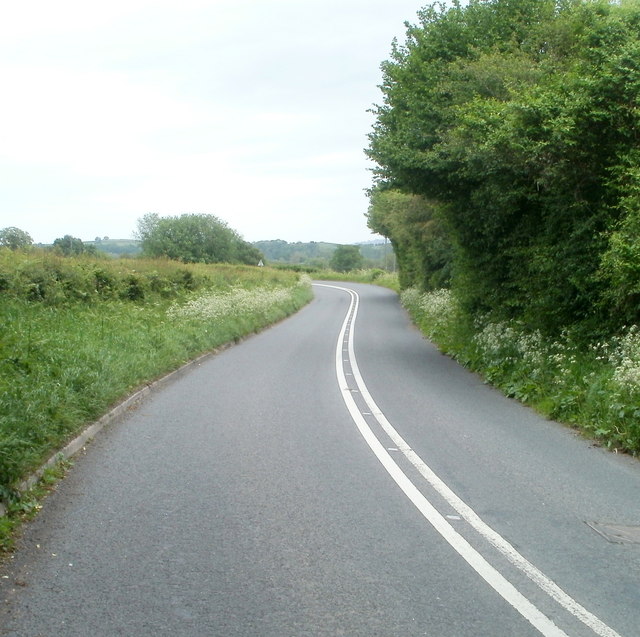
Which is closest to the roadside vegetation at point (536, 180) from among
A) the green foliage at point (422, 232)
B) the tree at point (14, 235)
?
the green foliage at point (422, 232)

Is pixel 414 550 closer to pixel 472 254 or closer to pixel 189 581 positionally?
pixel 189 581

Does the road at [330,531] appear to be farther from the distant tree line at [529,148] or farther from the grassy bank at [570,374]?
the distant tree line at [529,148]

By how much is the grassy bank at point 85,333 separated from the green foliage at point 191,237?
61.6 m

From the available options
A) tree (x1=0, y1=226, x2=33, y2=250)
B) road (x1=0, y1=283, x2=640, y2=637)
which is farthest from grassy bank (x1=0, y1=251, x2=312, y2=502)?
tree (x1=0, y1=226, x2=33, y2=250)

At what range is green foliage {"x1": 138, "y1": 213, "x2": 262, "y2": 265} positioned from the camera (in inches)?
3728

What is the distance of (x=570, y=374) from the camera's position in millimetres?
12336

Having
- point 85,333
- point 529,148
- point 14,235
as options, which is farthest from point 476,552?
point 14,235

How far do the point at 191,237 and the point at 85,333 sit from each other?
85808 millimetres

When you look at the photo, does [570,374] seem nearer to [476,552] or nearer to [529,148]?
[529,148]

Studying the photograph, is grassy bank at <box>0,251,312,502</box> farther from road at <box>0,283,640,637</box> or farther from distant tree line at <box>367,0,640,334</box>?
distant tree line at <box>367,0,640,334</box>

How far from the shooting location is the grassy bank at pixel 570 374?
9891mm

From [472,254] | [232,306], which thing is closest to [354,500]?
[472,254]

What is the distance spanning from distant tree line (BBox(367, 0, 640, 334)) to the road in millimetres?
3828

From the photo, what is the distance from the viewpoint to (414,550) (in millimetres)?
5707
